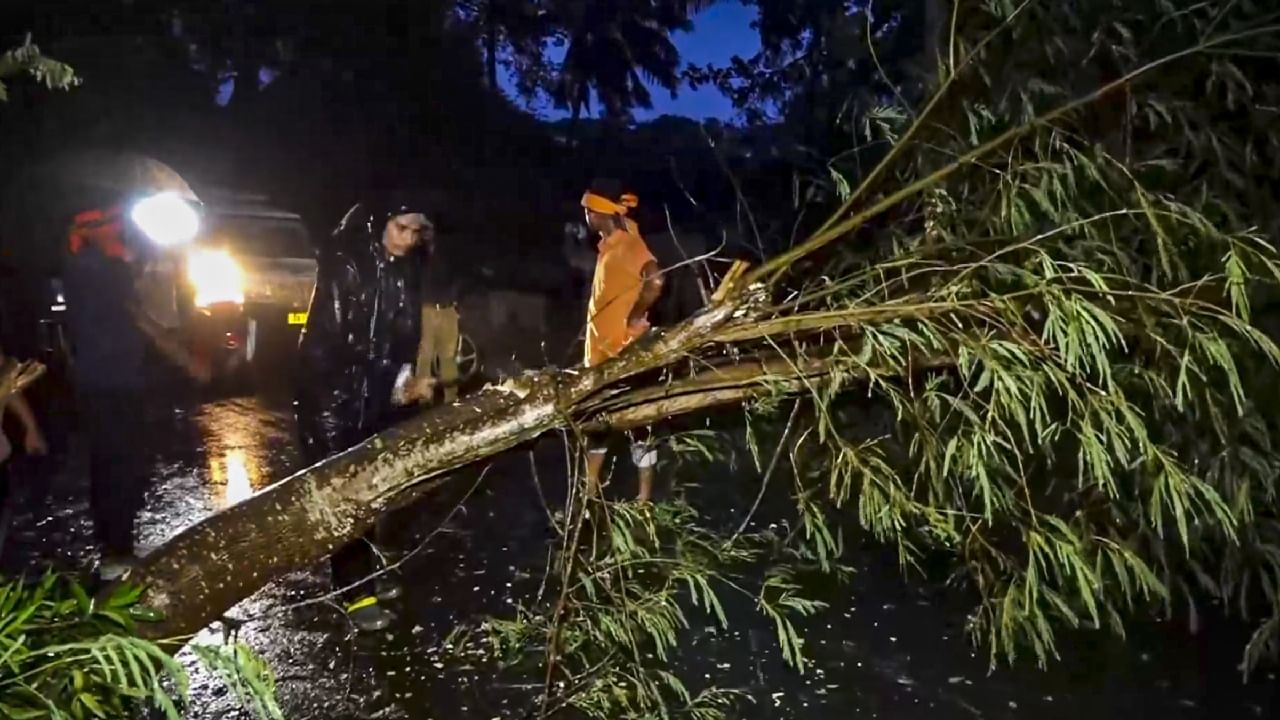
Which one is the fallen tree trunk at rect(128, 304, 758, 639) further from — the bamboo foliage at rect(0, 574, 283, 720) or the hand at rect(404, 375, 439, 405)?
the hand at rect(404, 375, 439, 405)

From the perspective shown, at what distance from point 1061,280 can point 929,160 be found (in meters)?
1.28

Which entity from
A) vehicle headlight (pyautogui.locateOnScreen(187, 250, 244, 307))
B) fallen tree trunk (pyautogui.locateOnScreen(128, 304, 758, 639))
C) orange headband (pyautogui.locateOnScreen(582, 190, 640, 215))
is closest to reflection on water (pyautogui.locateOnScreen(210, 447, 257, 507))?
orange headband (pyautogui.locateOnScreen(582, 190, 640, 215))

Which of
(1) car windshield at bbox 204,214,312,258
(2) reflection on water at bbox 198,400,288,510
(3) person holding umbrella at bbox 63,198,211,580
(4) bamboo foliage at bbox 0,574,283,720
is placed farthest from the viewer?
(1) car windshield at bbox 204,214,312,258

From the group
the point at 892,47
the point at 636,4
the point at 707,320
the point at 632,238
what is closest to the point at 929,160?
the point at 707,320

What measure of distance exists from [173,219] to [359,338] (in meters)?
6.12

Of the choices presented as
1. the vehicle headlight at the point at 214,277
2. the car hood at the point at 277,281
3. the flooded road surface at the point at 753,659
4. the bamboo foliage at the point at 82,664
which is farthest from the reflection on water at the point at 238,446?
the bamboo foliage at the point at 82,664

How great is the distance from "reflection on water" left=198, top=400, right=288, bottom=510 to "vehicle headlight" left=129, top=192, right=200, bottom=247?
4.51 ft

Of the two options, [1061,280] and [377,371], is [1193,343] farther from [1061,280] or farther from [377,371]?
[377,371]

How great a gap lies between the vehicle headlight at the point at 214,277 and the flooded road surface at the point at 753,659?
4.71 meters

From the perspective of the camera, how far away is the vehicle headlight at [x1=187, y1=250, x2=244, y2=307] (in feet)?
34.8

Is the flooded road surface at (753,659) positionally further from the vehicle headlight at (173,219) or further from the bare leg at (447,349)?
the vehicle headlight at (173,219)

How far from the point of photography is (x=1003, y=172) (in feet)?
9.62

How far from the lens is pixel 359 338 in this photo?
15.2 feet

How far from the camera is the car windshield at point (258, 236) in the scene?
37.8ft
